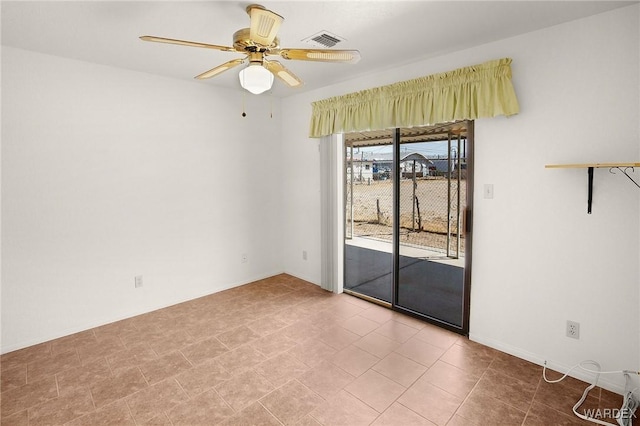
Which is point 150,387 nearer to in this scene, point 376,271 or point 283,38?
point 283,38

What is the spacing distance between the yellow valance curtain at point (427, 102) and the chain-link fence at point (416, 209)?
0.71m

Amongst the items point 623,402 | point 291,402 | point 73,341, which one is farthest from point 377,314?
point 73,341

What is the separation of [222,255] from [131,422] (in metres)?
2.35

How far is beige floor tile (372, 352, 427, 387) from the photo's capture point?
2.41m

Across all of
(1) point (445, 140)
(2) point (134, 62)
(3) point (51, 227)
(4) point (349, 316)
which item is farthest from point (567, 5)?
(3) point (51, 227)

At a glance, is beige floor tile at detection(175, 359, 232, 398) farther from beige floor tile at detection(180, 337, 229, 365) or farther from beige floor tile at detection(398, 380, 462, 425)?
beige floor tile at detection(398, 380, 462, 425)

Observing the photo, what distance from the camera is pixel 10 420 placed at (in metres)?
2.03

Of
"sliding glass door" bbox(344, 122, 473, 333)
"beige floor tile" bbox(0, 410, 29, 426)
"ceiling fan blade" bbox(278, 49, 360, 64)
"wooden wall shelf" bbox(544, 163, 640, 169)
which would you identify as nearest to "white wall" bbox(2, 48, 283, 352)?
"beige floor tile" bbox(0, 410, 29, 426)

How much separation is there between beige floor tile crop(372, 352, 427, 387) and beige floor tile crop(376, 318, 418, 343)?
12.2 inches

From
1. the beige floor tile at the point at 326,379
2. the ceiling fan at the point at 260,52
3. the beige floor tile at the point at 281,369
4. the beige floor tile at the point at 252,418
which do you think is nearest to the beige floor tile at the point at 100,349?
the beige floor tile at the point at 281,369

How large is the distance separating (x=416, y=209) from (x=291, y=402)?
3.51 metres

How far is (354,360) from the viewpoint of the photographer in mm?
2658

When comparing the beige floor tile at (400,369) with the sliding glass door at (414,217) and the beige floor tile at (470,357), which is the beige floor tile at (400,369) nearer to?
the beige floor tile at (470,357)

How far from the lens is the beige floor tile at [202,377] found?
2.32 m
